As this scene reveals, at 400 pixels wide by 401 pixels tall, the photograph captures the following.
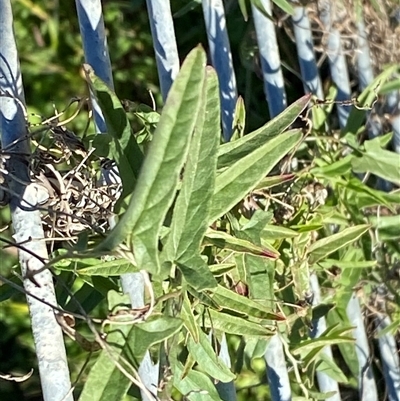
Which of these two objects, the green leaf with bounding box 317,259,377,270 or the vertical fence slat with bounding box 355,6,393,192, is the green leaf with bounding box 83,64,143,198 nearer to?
the green leaf with bounding box 317,259,377,270

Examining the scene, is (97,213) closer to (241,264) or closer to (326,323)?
(241,264)

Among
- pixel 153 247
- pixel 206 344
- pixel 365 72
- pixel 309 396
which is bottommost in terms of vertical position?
pixel 309 396

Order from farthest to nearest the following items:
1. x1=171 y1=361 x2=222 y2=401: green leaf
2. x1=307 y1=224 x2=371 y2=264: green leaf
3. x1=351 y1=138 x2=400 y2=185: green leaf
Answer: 1. x1=351 y1=138 x2=400 y2=185: green leaf
2. x1=307 y1=224 x2=371 y2=264: green leaf
3. x1=171 y1=361 x2=222 y2=401: green leaf

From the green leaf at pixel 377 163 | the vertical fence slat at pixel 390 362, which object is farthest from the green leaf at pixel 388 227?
the vertical fence slat at pixel 390 362

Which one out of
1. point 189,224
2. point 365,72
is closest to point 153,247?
point 189,224

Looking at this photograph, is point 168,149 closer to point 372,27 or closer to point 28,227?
point 28,227

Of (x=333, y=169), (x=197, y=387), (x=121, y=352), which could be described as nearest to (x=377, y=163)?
(x=333, y=169)

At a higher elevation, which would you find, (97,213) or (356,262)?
(97,213)

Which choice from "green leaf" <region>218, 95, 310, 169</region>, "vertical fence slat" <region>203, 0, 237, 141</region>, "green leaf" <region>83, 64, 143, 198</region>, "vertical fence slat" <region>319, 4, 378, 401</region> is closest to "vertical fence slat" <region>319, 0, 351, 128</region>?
"vertical fence slat" <region>319, 4, 378, 401</region>
